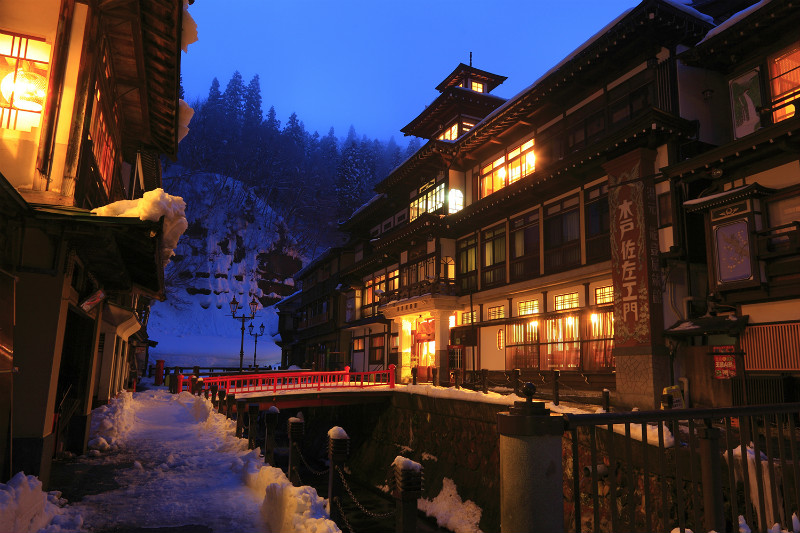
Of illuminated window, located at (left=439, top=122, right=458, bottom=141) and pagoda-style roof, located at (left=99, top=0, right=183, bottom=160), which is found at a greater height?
illuminated window, located at (left=439, top=122, right=458, bottom=141)

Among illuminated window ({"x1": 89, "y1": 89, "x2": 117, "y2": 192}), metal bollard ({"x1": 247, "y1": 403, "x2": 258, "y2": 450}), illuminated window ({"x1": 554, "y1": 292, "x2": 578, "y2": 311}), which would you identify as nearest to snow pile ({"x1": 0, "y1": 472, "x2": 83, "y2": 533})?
metal bollard ({"x1": 247, "y1": 403, "x2": 258, "y2": 450})

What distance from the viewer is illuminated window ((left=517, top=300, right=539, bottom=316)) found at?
23603 mm

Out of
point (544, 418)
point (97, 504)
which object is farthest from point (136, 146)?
point (544, 418)

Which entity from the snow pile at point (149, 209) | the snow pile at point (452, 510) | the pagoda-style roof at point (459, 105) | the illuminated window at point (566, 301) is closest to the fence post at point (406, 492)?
the snow pile at point (149, 209)

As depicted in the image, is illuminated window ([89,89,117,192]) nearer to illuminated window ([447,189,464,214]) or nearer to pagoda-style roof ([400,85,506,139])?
illuminated window ([447,189,464,214])

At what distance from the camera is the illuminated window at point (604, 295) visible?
19.6 meters

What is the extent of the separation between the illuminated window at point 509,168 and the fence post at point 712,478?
860 inches

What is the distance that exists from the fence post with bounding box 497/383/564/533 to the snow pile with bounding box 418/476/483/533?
13894 millimetres

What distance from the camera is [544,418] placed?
12.3 ft

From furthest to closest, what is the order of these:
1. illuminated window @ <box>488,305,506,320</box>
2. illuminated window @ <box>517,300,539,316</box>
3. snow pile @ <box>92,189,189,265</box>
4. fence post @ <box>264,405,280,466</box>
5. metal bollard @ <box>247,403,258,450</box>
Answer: illuminated window @ <box>488,305,506,320</box> < illuminated window @ <box>517,300,539,316</box> < metal bollard @ <box>247,403,258,450</box> < fence post @ <box>264,405,280,466</box> < snow pile @ <box>92,189,189,265</box>

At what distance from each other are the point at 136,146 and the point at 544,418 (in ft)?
50.6

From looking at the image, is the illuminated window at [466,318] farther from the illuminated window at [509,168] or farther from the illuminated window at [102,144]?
the illuminated window at [102,144]

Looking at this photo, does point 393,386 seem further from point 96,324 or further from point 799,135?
point 799,135

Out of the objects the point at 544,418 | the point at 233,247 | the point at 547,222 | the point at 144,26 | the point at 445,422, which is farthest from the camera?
the point at 233,247
